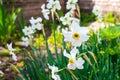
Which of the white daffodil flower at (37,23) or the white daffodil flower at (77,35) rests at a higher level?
the white daffodil flower at (77,35)

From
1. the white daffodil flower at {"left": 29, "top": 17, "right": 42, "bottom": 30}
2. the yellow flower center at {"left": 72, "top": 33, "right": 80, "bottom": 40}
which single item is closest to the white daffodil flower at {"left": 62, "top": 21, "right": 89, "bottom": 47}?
the yellow flower center at {"left": 72, "top": 33, "right": 80, "bottom": 40}

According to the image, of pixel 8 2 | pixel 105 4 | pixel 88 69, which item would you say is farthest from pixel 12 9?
pixel 88 69

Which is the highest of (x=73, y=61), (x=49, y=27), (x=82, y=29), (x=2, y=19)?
(x=82, y=29)

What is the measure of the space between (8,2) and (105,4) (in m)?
2.43

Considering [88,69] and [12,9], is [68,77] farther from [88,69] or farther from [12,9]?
[12,9]

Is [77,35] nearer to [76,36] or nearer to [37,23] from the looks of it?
[76,36]

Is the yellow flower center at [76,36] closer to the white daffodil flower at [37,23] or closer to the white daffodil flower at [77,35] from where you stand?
the white daffodil flower at [77,35]

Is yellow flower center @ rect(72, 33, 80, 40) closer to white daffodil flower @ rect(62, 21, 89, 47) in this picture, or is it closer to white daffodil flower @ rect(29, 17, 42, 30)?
white daffodil flower @ rect(62, 21, 89, 47)

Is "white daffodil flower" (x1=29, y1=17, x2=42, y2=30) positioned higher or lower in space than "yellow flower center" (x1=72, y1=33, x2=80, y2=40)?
lower

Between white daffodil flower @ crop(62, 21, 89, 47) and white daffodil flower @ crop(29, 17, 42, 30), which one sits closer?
white daffodil flower @ crop(62, 21, 89, 47)

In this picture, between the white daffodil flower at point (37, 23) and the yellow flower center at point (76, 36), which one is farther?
the white daffodil flower at point (37, 23)

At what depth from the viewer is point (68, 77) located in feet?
7.36

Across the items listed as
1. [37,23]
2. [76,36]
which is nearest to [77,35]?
[76,36]

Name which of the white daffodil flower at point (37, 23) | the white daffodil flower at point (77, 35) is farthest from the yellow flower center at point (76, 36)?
the white daffodil flower at point (37, 23)
